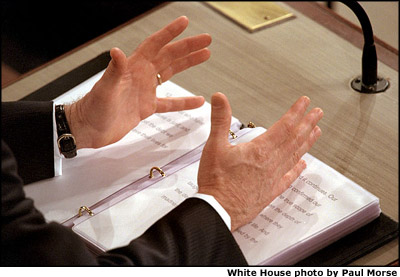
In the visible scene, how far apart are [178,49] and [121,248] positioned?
460 mm

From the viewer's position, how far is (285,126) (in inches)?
41.5

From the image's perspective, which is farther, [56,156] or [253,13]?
[253,13]

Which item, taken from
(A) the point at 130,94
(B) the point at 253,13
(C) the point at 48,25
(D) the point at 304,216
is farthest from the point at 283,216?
(C) the point at 48,25

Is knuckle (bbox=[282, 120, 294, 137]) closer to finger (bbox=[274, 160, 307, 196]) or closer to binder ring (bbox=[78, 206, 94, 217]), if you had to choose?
finger (bbox=[274, 160, 307, 196])

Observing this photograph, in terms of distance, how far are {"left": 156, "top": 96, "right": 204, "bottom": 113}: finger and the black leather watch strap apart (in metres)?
0.17

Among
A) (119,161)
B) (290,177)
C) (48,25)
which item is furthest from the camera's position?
(48,25)

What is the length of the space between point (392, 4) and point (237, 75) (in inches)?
58.2

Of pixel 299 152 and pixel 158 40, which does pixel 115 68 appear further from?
pixel 299 152

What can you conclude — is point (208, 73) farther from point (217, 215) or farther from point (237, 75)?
point (217, 215)

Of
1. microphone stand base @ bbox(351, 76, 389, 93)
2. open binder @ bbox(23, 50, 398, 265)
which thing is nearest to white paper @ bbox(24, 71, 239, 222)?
open binder @ bbox(23, 50, 398, 265)

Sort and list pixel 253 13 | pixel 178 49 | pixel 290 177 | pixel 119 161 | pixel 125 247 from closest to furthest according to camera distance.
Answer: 1. pixel 125 247
2. pixel 290 177
3. pixel 119 161
4. pixel 178 49
5. pixel 253 13

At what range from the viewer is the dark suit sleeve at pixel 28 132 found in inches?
45.3

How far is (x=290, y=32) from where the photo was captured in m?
1.46

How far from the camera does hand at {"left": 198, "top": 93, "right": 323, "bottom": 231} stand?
3.25 feet
